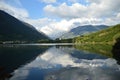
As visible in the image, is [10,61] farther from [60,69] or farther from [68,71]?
[68,71]

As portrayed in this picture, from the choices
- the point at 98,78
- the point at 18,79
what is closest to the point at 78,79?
the point at 98,78

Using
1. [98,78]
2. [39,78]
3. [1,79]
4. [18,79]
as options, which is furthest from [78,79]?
[1,79]


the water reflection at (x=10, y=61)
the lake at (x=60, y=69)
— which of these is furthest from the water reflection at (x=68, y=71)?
the water reflection at (x=10, y=61)

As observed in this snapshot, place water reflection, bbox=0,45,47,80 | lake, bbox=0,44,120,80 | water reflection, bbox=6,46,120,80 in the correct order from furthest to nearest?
water reflection, bbox=0,45,47,80
lake, bbox=0,44,120,80
water reflection, bbox=6,46,120,80

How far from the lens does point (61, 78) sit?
49688 mm

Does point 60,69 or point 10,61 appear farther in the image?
point 10,61

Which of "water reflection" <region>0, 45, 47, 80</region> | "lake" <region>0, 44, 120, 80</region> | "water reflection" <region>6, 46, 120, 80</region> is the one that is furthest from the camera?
"water reflection" <region>0, 45, 47, 80</region>

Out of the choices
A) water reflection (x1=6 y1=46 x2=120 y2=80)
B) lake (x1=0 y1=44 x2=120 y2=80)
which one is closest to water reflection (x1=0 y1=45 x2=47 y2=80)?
lake (x1=0 y1=44 x2=120 y2=80)

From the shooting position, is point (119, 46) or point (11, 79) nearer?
point (11, 79)

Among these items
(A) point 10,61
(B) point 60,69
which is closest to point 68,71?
(B) point 60,69

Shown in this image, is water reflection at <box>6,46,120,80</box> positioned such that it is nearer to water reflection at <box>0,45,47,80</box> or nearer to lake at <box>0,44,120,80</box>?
lake at <box>0,44,120,80</box>

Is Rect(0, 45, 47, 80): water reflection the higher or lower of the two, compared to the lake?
higher

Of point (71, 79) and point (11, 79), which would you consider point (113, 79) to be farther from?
point (11, 79)

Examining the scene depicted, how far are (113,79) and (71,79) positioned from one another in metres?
8.85
